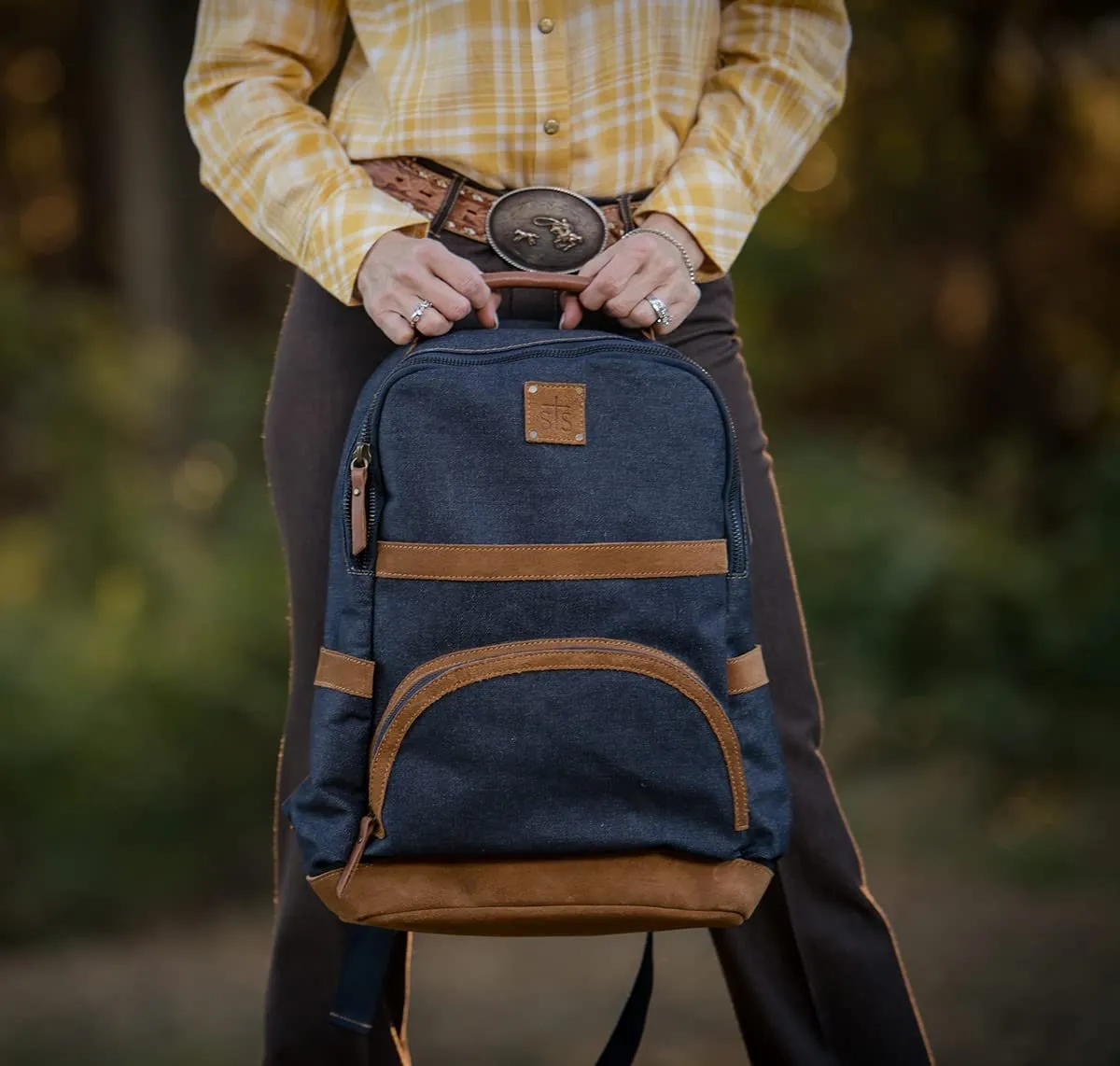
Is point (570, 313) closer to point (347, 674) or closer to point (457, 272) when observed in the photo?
point (457, 272)

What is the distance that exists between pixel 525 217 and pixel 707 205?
23cm

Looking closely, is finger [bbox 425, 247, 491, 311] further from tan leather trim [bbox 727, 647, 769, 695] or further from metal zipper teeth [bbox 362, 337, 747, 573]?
tan leather trim [bbox 727, 647, 769, 695]

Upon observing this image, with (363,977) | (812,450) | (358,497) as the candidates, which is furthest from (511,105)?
(812,450)

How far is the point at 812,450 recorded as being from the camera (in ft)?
20.5

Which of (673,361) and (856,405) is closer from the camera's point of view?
(673,361)

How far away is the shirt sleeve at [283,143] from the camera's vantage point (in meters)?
1.69

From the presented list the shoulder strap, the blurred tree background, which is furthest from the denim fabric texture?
the blurred tree background

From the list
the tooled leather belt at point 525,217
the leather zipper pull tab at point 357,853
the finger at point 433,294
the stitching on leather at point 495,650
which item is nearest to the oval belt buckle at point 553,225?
the tooled leather belt at point 525,217

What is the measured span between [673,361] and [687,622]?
1.02ft

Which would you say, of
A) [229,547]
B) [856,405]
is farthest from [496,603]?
[856,405]

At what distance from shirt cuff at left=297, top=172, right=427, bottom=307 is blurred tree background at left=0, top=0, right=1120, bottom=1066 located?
205cm

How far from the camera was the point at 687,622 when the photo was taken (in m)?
1.59

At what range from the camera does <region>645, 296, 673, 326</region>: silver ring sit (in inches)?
65.6

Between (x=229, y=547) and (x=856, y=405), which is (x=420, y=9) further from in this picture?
(x=856, y=405)
